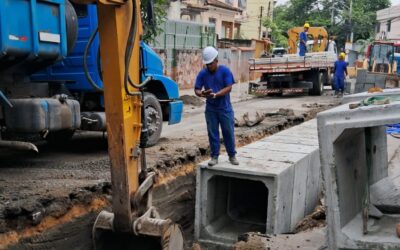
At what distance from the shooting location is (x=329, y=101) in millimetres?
18516

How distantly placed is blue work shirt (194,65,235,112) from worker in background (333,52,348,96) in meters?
13.7

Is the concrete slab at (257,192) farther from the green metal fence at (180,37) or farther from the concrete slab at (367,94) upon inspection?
the green metal fence at (180,37)

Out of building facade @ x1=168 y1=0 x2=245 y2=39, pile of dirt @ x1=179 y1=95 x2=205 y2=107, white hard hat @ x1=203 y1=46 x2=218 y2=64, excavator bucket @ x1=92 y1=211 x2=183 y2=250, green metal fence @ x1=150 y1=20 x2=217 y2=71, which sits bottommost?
pile of dirt @ x1=179 y1=95 x2=205 y2=107

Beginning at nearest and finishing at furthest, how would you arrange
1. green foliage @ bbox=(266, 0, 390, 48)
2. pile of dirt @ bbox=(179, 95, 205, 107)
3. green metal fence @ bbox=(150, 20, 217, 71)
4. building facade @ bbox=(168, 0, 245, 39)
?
1. pile of dirt @ bbox=(179, 95, 205, 107)
2. green metal fence @ bbox=(150, 20, 217, 71)
3. building facade @ bbox=(168, 0, 245, 39)
4. green foliage @ bbox=(266, 0, 390, 48)

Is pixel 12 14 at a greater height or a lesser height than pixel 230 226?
greater

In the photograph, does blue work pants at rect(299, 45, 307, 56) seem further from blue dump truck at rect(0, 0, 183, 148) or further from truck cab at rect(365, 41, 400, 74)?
blue dump truck at rect(0, 0, 183, 148)

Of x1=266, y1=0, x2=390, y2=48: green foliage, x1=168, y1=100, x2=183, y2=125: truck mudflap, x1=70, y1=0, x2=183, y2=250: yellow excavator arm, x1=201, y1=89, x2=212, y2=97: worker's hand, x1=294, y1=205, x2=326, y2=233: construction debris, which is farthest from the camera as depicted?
x1=266, y1=0, x2=390, y2=48: green foliage

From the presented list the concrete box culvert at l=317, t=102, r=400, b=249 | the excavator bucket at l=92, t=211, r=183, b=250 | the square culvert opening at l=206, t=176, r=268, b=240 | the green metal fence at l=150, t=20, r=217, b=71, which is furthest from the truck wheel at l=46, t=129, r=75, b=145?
the green metal fence at l=150, t=20, r=217, b=71

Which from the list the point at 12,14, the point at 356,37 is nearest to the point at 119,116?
the point at 12,14

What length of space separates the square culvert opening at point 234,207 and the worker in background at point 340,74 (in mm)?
12624

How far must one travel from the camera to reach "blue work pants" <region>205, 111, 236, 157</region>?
6.45m

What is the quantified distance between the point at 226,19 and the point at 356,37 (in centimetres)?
1882

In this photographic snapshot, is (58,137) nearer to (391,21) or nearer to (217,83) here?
(217,83)

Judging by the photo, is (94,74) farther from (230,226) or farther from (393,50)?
(393,50)
